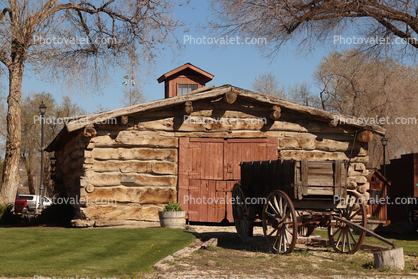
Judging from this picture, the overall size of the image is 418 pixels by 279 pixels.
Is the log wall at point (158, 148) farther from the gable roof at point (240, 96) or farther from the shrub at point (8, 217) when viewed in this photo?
the shrub at point (8, 217)

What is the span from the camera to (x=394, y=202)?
24.7 metres

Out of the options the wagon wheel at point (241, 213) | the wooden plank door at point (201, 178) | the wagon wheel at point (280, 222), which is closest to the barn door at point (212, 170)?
the wooden plank door at point (201, 178)

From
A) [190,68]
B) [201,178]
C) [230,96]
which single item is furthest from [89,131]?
[190,68]

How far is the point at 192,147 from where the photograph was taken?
40.4 feet

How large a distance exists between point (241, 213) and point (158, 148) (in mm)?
3664

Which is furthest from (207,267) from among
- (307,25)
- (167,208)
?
(307,25)

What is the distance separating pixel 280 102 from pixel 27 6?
34.1 ft

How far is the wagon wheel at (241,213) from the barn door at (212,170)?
2242 mm

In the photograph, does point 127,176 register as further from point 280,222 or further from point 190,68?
point 190,68

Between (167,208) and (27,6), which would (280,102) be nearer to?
(167,208)

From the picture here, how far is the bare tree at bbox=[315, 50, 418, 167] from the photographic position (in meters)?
29.5

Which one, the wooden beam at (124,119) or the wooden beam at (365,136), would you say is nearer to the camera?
the wooden beam at (124,119)

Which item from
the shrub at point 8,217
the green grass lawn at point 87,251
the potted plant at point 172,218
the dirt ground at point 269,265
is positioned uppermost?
the potted plant at point 172,218

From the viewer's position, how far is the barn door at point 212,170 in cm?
1227
